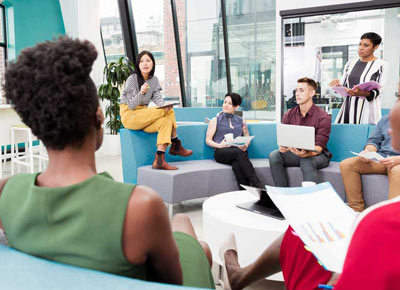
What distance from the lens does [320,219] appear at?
132cm

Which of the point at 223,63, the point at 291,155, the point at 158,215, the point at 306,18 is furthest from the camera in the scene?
the point at 223,63

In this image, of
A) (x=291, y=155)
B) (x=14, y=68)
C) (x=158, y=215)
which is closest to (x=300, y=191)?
(x=158, y=215)

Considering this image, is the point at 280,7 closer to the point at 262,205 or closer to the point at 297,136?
the point at 297,136

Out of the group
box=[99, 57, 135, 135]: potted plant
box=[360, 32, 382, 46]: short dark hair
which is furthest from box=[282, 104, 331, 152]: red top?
box=[99, 57, 135, 135]: potted plant

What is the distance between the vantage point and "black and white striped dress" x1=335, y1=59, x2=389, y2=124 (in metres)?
4.34

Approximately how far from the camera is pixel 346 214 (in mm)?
1406

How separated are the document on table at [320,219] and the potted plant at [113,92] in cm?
618

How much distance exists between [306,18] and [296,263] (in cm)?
547

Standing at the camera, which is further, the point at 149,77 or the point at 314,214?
the point at 149,77

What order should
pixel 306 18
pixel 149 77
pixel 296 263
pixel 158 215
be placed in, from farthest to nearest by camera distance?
pixel 306 18
pixel 149 77
pixel 296 263
pixel 158 215

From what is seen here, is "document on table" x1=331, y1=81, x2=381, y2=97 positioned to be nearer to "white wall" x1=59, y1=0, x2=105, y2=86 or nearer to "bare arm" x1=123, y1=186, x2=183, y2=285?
"bare arm" x1=123, y1=186, x2=183, y2=285

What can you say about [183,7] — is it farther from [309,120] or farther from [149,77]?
[309,120]

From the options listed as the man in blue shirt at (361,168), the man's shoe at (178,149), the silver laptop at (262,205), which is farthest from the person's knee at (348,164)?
the man's shoe at (178,149)

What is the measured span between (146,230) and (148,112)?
10.7 ft
